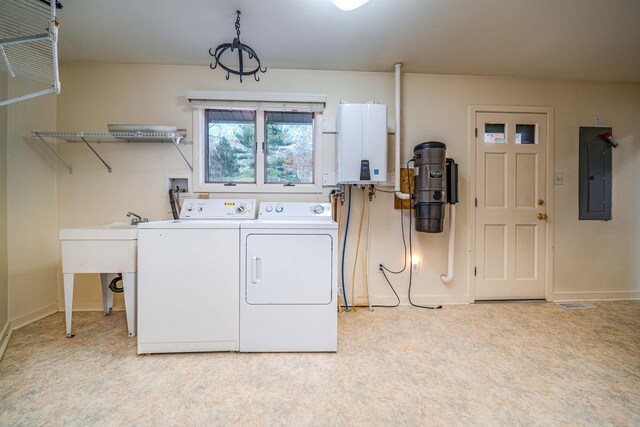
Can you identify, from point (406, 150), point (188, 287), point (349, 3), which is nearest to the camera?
point (349, 3)

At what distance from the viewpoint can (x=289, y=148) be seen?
8.38 feet

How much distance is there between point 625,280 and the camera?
2.71 m

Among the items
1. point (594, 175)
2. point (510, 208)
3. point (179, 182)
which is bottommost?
point (510, 208)

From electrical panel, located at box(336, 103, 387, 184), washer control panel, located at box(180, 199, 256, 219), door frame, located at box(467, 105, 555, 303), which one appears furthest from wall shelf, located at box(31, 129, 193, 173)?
door frame, located at box(467, 105, 555, 303)

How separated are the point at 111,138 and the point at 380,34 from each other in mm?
2644

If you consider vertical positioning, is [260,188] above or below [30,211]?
above

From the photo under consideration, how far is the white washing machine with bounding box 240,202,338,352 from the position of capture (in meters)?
1.69

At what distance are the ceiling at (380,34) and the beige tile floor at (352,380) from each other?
2.45m

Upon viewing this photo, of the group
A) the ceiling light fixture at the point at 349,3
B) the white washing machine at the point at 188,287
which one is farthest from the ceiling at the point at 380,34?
the white washing machine at the point at 188,287

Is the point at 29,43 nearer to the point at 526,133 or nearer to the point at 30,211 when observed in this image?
the point at 30,211

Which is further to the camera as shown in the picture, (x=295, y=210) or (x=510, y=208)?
(x=510, y=208)

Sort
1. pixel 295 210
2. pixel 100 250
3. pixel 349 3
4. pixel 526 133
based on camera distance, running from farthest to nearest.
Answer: pixel 526 133
pixel 295 210
pixel 100 250
pixel 349 3

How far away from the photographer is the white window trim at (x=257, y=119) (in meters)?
2.37

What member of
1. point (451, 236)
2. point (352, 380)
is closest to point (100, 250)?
point (352, 380)
